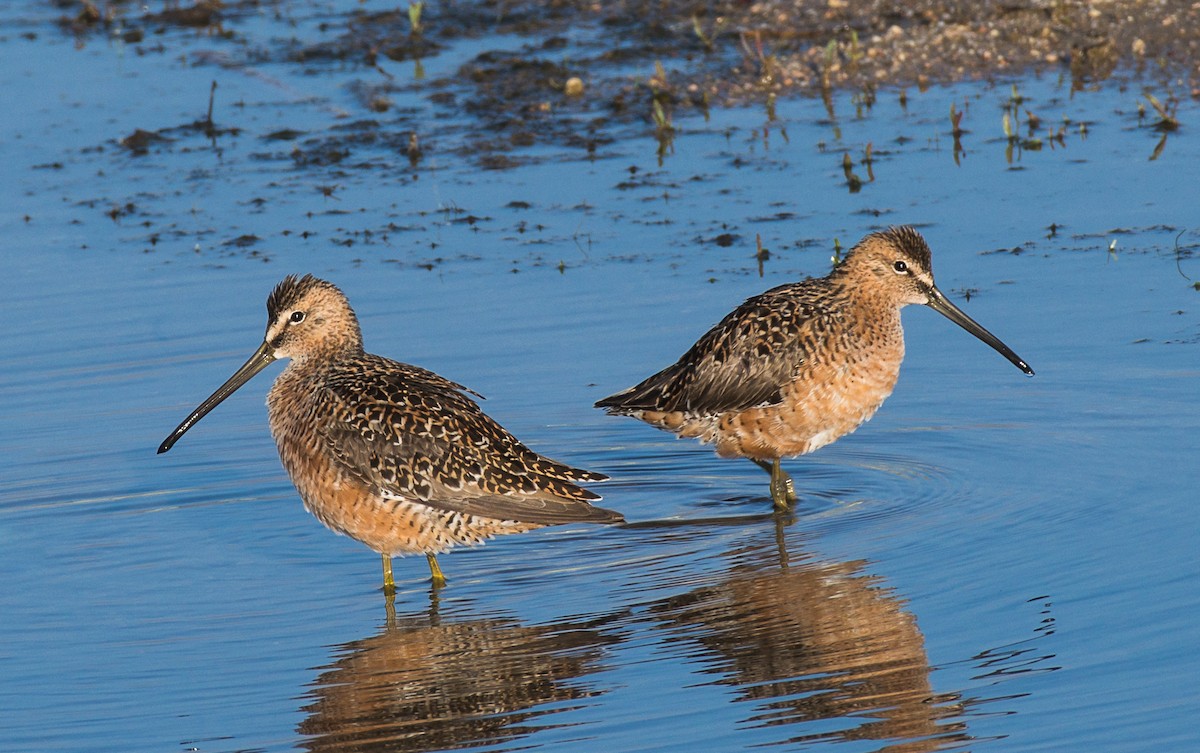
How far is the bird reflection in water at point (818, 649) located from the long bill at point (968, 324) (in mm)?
1218

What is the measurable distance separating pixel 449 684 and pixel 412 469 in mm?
767

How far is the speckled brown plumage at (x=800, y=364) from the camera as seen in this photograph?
259 inches

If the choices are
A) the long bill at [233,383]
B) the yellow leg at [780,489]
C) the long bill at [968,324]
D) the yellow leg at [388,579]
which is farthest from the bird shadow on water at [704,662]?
the long bill at [968,324]

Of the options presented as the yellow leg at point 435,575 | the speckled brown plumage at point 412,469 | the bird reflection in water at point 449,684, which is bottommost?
the yellow leg at point 435,575

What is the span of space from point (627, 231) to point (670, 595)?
3.54m

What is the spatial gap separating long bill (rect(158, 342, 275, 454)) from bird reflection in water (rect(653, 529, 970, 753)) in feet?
5.40

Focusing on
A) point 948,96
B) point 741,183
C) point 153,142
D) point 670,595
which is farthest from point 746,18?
point 670,595

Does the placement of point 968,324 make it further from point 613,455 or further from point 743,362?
point 613,455

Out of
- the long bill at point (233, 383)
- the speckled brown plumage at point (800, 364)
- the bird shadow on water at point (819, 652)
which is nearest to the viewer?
the bird shadow on water at point (819, 652)

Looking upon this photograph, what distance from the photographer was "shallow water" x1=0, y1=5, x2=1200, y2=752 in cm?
490

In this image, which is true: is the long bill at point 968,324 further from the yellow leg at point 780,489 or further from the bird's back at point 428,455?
the bird's back at point 428,455

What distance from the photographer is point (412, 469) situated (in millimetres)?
5680

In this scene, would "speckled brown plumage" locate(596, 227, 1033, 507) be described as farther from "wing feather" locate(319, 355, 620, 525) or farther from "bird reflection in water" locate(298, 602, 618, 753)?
"bird reflection in water" locate(298, 602, 618, 753)

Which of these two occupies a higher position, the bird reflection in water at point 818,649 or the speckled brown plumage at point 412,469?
the speckled brown plumage at point 412,469
